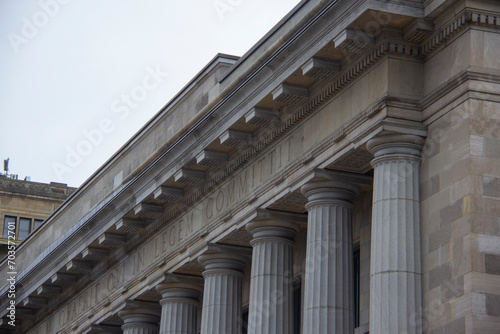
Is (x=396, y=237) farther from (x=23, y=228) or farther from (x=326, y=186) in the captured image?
(x=23, y=228)

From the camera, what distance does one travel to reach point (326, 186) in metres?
35.1

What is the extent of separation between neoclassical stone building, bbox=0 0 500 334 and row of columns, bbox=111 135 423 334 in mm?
46

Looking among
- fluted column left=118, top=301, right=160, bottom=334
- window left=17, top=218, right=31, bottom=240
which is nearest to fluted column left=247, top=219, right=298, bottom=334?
fluted column left=118, top=301, right=160, bottom=334

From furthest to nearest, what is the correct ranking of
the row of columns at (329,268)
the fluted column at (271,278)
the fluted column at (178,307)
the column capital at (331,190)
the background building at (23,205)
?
the background building at (23,205) < the fluted column at (178,307) < the fluted column at (271,278) < the column capital at (331,190) < the row of columns at (329,268)

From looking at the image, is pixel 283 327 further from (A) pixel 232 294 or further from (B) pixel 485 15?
(B) pixel 485 15

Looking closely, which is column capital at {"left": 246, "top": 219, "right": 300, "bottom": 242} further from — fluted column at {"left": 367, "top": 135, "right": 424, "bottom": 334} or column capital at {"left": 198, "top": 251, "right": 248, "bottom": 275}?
fluted column at {"left": 367, "top": 135, "right": 424, "bottom": 334}

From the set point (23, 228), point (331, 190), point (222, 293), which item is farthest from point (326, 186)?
point (23, 228)

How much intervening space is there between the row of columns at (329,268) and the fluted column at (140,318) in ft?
8.85

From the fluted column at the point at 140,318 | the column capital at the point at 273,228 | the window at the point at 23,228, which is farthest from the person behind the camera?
the window at the point at 23,228

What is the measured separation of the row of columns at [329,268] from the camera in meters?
30.3

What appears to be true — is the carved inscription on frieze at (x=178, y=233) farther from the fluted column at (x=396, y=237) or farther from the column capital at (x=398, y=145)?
the fluted column at (x=396, y=237)

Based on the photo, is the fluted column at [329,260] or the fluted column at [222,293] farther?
the fluted column at [222,293]

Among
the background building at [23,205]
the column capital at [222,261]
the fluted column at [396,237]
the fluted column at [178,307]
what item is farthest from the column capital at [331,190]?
the background building at [23,205]

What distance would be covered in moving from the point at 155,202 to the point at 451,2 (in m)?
17.4
